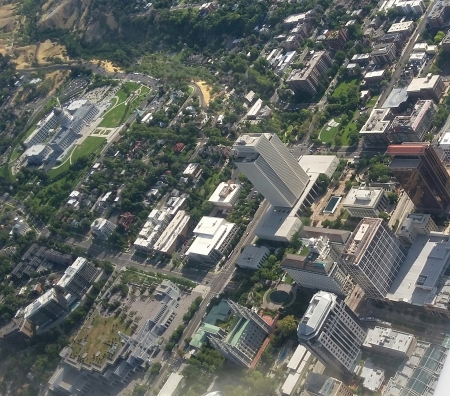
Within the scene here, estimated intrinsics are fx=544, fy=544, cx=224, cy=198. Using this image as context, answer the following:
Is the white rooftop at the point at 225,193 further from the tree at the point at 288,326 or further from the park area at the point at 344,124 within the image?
the tree at the point at 288,326

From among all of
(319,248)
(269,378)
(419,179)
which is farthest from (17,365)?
(419,179)

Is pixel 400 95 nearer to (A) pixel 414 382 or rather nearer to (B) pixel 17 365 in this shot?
(A) pixel 414 382

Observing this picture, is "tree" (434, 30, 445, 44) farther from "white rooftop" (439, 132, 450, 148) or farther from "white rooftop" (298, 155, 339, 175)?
"white rooftop" (298, 155, 339, 175)

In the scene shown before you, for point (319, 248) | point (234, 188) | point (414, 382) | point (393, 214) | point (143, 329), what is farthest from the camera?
point (234, 188)

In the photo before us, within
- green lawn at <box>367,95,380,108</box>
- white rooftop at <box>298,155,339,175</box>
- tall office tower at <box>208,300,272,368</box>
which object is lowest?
tall office tower at <box>208,300,272,368</box>

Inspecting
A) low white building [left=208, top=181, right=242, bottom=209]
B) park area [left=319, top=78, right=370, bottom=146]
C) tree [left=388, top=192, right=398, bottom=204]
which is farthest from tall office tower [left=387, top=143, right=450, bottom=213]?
low white building [left=208, top=181, right=242, bottom=209]

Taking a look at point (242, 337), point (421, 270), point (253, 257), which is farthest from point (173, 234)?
point (421, 270)
